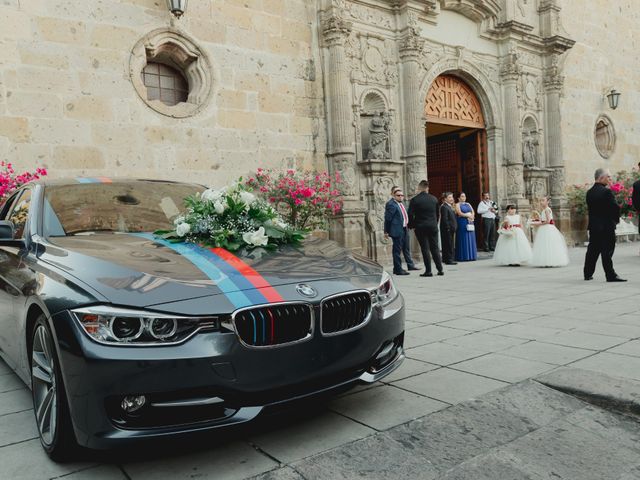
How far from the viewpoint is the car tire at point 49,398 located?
234cm

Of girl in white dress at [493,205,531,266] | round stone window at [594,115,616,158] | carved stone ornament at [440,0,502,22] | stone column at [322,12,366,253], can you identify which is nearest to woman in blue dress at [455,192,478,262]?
girl in white dress at [493,205,531,266]

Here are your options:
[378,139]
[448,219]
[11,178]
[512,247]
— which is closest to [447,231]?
[448,219]

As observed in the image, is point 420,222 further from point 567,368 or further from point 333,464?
point 333,464

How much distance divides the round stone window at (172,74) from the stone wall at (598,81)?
13146 millimetres

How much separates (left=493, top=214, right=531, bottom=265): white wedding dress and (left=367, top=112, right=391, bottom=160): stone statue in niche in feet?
10.7

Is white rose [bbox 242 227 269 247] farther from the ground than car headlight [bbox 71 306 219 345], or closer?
farther from the ground

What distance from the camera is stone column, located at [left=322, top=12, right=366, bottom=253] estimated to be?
36.4ft

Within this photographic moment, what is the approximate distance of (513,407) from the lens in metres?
2.94

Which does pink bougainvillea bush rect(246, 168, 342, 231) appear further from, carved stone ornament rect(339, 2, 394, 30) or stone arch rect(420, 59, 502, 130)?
stone arch rect(420, 59, 502, 130)

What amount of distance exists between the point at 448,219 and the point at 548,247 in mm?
2592

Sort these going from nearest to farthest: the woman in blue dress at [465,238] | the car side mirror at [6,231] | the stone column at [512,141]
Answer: the car side mirror at [6,231]
the woman in blue dress at [465,238]
the stone column at [512,141]

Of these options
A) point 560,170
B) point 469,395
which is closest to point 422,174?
point 560,170

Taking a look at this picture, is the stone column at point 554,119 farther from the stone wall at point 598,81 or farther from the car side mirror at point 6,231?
the car side mirror at point 6,231

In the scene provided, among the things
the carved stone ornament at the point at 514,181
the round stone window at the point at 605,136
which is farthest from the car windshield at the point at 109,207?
the round stone window at the point at 605,136
